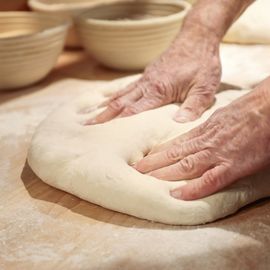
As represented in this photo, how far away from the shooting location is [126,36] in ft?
6.22

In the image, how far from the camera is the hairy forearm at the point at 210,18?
1.54 m

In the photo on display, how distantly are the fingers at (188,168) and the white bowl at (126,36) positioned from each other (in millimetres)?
885

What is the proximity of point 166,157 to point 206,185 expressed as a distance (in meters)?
0.13

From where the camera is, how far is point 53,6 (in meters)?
2.19

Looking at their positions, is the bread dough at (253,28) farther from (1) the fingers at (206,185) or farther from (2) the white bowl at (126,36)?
(1) the fingers at (206,185)

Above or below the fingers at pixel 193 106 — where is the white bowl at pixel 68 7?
above

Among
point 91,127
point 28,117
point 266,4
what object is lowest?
point 28,117

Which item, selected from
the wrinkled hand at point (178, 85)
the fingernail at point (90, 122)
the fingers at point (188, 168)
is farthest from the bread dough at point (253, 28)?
the fingers at point (188, 168)

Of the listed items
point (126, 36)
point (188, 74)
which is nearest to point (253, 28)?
point (126, 36)

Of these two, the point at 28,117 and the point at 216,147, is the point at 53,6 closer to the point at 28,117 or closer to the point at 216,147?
the point at 28,117

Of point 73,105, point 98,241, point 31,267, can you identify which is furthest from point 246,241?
point 73,105

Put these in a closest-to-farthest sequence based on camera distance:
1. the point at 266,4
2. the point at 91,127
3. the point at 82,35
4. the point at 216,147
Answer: the point at 216,147
the point at 91,127
the point at 82,35
the point at 266,4

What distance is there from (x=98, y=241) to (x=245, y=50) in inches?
49.0

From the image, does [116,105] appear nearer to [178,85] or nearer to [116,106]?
[116,106]
